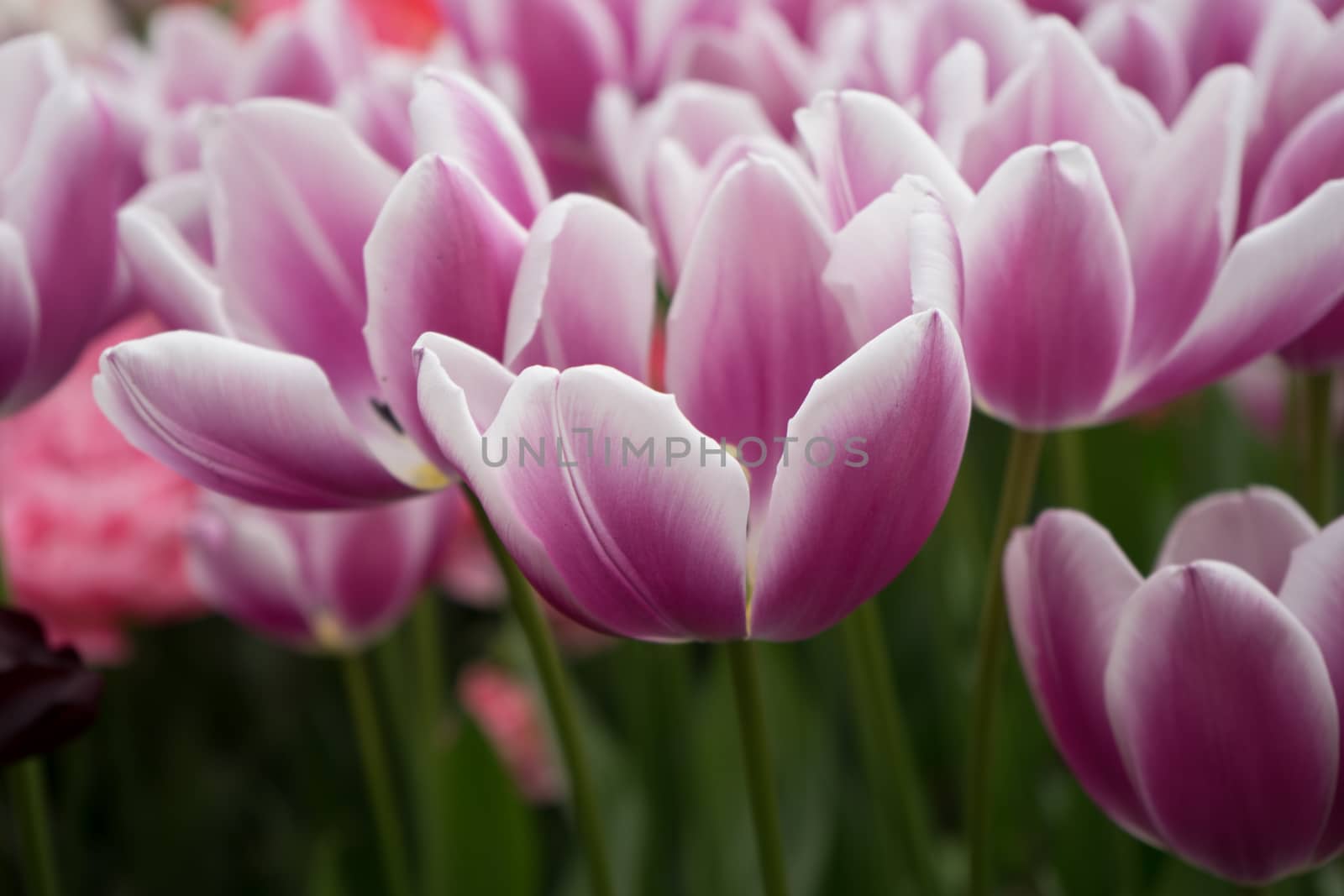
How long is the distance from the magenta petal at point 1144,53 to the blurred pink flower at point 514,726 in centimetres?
60

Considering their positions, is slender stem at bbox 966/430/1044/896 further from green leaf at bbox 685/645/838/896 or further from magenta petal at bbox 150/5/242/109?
magenta petal at bbox 150/5/242/109

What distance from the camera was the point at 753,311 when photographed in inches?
11.2

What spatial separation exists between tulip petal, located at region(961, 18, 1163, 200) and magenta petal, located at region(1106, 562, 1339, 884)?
106 mm

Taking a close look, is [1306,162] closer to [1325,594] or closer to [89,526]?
[1325,594]

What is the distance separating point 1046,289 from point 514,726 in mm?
727

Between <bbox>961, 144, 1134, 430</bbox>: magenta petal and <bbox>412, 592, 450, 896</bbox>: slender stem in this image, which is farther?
<bbox>412, 592, 450, 896</bbox>: slender stem

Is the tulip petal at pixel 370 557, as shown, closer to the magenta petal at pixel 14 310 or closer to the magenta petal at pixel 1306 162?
the magenta petal at pixel 14 310

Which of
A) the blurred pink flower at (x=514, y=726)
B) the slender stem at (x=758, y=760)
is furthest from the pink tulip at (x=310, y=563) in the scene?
the blurred pink flower at (x=514, y=726)

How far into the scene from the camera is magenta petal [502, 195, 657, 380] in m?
0.29

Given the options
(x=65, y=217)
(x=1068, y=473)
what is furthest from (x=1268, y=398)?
(x=65, y=217)

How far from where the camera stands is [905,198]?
260 millimetres

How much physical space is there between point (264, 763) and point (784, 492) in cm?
71

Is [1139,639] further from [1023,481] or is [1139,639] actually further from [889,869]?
[889,869]

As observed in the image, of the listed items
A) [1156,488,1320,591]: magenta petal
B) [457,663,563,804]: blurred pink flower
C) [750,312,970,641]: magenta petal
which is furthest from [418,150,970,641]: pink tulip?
[457,663,563,804]: blurred pink flower
